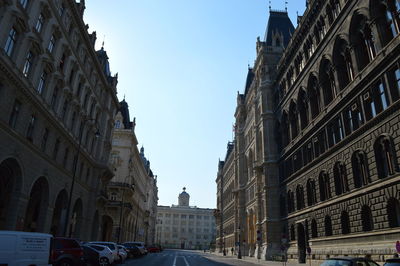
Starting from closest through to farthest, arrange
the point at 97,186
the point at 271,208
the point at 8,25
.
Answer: the point at 8,25 < the point at 97,186 < the point at 271,208

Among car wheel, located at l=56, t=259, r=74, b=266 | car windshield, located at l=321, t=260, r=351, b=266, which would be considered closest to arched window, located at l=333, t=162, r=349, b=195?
car windshield, located at l=321, t=260, r=351, b=266

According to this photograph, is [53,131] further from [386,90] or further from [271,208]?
[271,208]

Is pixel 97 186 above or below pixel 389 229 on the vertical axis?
above

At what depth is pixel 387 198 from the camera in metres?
22.4

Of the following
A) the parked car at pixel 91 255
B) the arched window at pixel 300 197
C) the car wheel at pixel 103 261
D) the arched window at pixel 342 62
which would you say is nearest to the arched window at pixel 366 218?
the arched window at pixel 342 62

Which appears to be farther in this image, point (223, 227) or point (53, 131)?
point (223, 227)

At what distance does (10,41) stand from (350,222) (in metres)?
29.7

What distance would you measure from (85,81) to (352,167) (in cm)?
3112

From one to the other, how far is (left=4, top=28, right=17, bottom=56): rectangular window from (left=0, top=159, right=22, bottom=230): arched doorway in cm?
775

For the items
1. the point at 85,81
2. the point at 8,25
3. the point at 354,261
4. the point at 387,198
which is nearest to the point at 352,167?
the point at 387,198

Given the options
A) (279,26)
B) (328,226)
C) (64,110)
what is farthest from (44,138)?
(279,26)

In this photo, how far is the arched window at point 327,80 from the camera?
3325 cm

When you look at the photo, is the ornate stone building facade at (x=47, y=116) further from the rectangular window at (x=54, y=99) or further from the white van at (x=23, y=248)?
the white van at (x=23, y=248)

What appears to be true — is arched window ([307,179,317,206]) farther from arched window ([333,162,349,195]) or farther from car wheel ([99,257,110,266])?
car wheel ([99,257,110,266])
